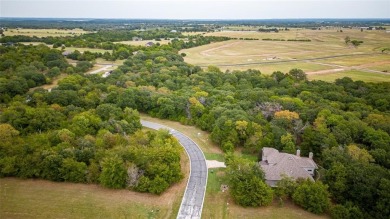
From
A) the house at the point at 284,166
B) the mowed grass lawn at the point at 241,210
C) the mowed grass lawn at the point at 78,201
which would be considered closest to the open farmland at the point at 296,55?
the house at the point at 284,166

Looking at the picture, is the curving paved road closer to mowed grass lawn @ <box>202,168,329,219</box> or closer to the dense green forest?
mowed grass lawn @ <box>202,168,329,219</box>

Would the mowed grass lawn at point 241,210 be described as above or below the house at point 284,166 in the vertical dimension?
below

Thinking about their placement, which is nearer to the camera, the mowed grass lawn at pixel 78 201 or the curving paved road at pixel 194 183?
the mowed grass lawn at pixel 78 201

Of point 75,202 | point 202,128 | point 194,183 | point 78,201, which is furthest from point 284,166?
point 75,202

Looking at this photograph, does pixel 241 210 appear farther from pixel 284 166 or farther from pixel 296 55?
pixel 296 55

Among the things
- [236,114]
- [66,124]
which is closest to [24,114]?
[66,124]

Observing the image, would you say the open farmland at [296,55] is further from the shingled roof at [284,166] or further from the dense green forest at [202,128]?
the shingled roof at [284,166]

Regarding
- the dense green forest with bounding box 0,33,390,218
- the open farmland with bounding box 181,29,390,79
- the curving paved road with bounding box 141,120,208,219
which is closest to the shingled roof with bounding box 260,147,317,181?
the dense green forest with bounding box 0,33,390,218
